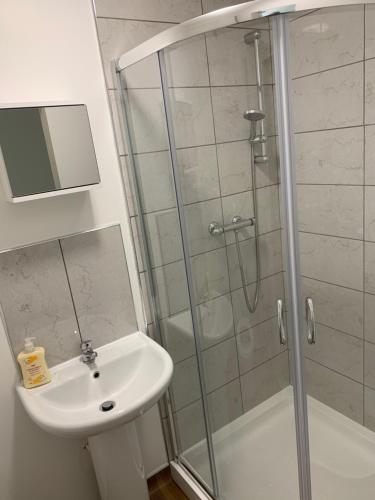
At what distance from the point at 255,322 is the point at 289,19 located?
1085mm

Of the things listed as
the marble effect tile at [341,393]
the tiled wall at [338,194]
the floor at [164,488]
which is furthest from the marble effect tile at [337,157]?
the floor at [164,488]

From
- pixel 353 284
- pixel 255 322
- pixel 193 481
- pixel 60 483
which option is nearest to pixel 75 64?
pixel 255 322

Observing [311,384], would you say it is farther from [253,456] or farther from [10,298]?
[10,298]

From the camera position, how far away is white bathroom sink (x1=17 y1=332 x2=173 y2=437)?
1244mm

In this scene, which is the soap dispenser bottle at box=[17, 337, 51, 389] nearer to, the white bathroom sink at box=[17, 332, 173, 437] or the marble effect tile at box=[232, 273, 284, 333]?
the white bathroom sink at box=[17, 332, 173, 437]

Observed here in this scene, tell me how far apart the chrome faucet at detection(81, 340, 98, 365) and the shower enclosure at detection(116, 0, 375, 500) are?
13.7 inches

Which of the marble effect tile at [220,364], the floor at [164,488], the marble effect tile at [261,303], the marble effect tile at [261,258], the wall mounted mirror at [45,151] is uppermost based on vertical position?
the wall mounted mirror at [45,151]

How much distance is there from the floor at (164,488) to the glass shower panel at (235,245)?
16 cm

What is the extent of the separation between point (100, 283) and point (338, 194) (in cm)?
108

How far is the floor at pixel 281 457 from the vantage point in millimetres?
1595

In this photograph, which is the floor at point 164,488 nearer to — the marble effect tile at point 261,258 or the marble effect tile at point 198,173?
the marble effect tile at point 261,258

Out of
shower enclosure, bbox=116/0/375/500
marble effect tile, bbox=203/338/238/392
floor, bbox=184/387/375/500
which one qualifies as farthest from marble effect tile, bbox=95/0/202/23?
floor, bbox=184/387/375/500

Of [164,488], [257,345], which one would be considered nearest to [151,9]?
[257,345]

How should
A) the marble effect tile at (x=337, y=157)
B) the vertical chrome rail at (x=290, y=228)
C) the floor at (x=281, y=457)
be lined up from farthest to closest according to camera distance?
the floor at (x=281, y=457) → the marble effect tile at (x=337, y=157) → the vertical chrome rail at (x=290, y=228)
